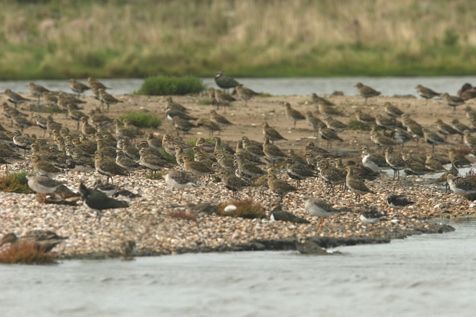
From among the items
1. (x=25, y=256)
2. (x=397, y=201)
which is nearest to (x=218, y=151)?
(x=397, y=201)

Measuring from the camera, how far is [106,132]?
31.2 m

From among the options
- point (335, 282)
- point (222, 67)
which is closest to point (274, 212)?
point (335, 282)

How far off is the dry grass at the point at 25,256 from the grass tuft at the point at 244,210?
378 cm

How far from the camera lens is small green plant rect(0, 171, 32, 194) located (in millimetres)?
24078

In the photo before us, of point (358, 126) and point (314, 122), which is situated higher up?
point (314, 122)

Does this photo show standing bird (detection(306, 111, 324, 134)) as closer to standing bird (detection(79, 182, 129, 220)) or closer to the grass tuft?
the grass tuft

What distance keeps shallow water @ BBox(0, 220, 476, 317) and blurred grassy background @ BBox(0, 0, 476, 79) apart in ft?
108

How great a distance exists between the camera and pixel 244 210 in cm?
2281

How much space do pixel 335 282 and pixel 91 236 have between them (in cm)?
398

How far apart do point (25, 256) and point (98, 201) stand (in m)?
2.22

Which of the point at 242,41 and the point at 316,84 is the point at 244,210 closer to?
the point at 316,84

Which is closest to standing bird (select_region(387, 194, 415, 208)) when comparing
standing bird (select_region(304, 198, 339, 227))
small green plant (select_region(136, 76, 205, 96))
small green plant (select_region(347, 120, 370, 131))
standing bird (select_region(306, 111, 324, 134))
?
standing bird (select_region(304, 198, 339, 227))

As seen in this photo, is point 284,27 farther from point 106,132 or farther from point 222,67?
point 106,132

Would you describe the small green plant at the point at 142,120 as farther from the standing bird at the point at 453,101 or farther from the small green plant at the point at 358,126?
the standing bird at the point at 453,101
